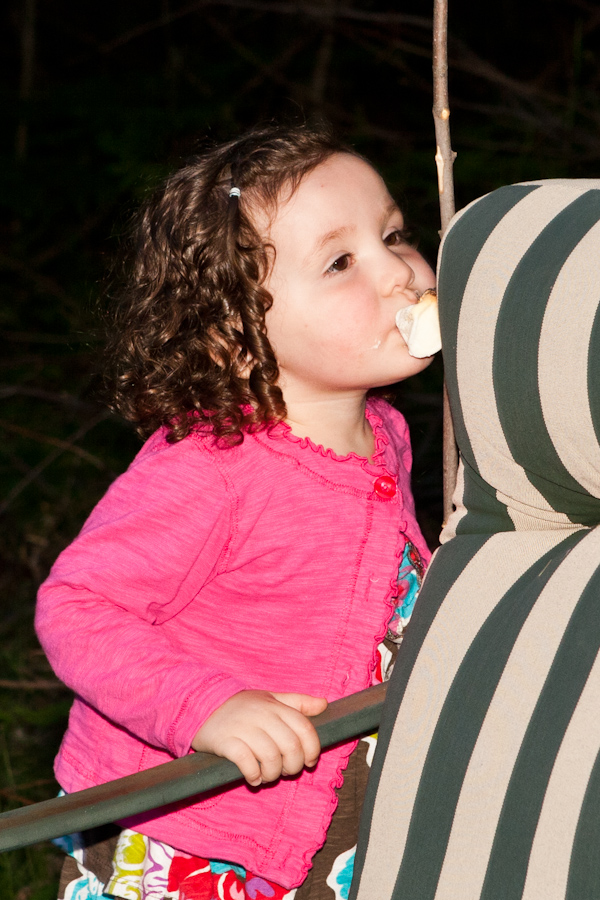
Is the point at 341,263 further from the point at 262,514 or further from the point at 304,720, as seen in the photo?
the point at 304,720

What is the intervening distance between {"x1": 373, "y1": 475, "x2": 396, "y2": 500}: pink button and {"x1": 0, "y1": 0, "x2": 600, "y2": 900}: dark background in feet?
2.44

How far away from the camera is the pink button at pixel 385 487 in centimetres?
120

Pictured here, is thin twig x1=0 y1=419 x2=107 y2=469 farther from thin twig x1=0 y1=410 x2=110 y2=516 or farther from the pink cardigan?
the pink cardigan

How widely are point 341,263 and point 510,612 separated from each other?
0.49 metres

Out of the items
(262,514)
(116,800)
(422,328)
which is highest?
(422,328)

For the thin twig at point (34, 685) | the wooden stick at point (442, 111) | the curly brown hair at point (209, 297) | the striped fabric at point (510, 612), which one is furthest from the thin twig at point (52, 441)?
the striped fabric at point (510, 612)

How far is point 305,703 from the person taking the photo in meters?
0.92

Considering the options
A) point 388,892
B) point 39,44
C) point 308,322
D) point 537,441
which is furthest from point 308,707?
point 39,44

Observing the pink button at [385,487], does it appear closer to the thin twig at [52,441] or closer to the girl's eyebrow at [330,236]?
the girl's eyebrow at [330,236]

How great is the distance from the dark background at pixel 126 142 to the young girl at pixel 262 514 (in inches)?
22.9

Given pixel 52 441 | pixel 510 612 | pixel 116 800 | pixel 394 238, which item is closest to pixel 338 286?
pixel 394 238

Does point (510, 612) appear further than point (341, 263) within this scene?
No

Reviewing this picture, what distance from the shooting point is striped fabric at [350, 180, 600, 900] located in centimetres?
77

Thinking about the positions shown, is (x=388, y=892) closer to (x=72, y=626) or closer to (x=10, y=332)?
(x=72, y=626)
